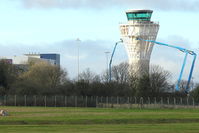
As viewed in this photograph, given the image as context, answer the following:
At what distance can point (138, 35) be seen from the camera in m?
162

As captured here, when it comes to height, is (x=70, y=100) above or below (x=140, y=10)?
below

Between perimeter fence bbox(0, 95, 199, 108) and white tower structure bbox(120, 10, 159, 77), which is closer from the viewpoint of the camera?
perimeter fence bbox(0, 95, 199, 108)

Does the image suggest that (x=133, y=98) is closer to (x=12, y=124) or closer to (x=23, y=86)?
(x=23, y=86)

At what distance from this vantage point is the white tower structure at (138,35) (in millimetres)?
160875

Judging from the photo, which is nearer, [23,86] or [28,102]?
[28,102]

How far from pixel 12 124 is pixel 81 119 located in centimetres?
688

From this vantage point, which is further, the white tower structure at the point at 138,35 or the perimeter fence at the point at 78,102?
the white tower structure at the point at 138,35

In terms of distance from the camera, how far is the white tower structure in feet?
528

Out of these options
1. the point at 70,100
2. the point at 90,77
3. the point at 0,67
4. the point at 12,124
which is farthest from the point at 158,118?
the point at 90,77

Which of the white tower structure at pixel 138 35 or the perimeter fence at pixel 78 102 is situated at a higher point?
the white tower structure at pixel 138 35

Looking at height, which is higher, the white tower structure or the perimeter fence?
the white tower structure

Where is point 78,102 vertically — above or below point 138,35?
below

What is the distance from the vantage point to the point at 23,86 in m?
130

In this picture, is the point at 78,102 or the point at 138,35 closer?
the point at 78,102
